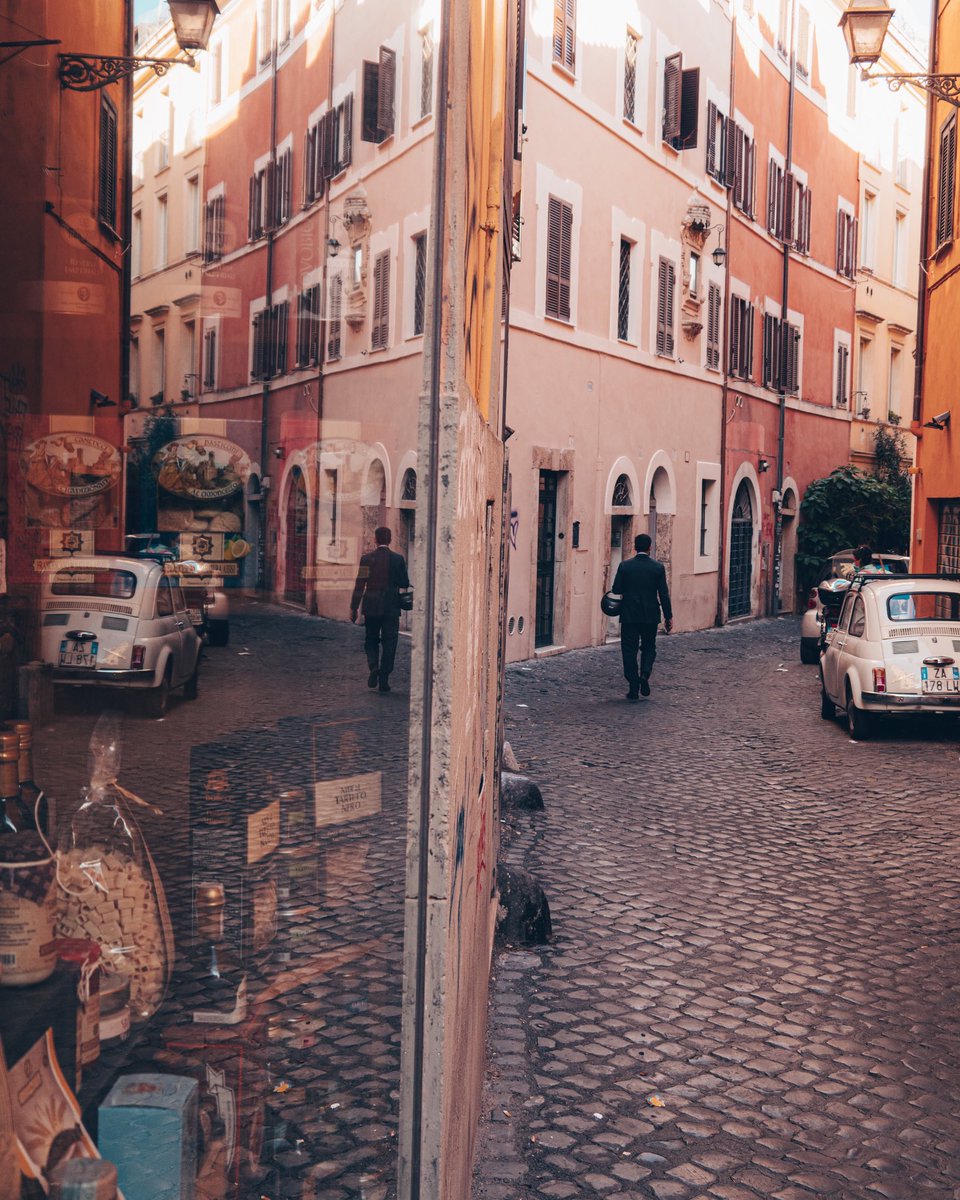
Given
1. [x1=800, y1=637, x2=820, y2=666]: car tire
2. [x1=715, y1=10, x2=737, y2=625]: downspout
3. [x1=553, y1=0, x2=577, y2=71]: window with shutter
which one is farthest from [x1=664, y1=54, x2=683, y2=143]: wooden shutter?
[x1=800, y1=637, x2=820, y2=666]: car tire

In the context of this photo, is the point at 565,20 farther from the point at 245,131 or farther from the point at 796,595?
the point at 245,131

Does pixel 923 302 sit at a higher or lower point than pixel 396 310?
higher

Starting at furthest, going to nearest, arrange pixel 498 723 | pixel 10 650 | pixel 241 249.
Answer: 1. pixel 498 723
2. pixel 241 249
3. pixel 10 650

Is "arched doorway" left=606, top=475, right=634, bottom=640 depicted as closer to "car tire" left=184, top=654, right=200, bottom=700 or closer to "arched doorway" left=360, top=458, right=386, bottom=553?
"arched doorway" left=360, top=458, right=386, bottom=553

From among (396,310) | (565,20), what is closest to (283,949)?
(396,310)

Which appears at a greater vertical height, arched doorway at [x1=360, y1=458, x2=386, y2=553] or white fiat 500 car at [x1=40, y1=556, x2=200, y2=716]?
arched doorway at [x1=360, y1=458, x2=386, y2=553]

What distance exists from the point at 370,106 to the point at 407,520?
512 mm

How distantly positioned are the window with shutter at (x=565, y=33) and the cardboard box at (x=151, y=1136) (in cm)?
1764

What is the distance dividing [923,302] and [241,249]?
64.0ft

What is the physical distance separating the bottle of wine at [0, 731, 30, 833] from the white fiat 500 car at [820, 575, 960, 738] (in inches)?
427

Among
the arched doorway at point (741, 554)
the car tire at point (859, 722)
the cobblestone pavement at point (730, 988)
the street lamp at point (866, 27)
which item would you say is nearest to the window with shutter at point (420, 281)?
the cobblestone pavement at point (730, 988)

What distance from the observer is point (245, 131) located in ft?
4.93

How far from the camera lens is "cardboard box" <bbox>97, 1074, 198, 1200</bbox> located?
1.45 meters

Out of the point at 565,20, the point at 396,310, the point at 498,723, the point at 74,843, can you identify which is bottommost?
the point at 498,723
